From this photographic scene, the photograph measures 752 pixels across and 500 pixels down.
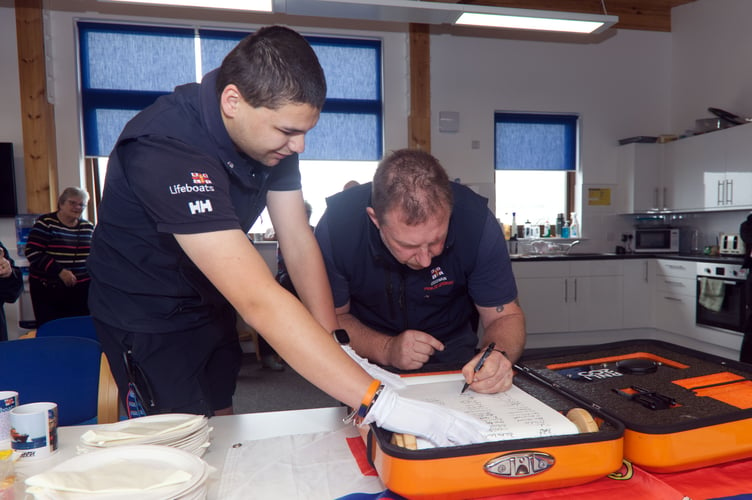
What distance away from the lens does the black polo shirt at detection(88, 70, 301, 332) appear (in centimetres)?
81

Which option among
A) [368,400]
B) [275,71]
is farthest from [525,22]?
[368,400]

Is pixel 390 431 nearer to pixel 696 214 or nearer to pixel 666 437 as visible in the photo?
pixel 666 437

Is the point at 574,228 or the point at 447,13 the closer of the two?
the point at 447,13

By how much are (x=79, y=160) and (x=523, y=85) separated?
13.1ft

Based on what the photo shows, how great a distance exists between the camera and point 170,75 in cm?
437

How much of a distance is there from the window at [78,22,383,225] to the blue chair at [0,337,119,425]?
3307mm

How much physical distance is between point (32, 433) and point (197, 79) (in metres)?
4.07

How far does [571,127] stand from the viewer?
515cm

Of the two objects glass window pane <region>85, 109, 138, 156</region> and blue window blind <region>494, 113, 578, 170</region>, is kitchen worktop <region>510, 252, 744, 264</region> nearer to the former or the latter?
blue window blind <region>494, 113, 578, 170</region>

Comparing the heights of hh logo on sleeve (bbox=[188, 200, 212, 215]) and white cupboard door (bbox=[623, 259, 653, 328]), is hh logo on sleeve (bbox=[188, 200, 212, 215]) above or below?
above

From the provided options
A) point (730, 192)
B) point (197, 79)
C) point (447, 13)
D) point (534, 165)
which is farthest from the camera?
point (534, 165)

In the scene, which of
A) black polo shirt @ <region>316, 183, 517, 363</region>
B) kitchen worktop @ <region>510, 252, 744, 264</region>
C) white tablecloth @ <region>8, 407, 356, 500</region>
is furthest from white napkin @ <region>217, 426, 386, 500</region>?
kitchen worktop @ <region>510, 252, 744, 264</region>

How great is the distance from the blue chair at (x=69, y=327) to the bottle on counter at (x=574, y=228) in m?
4.43
